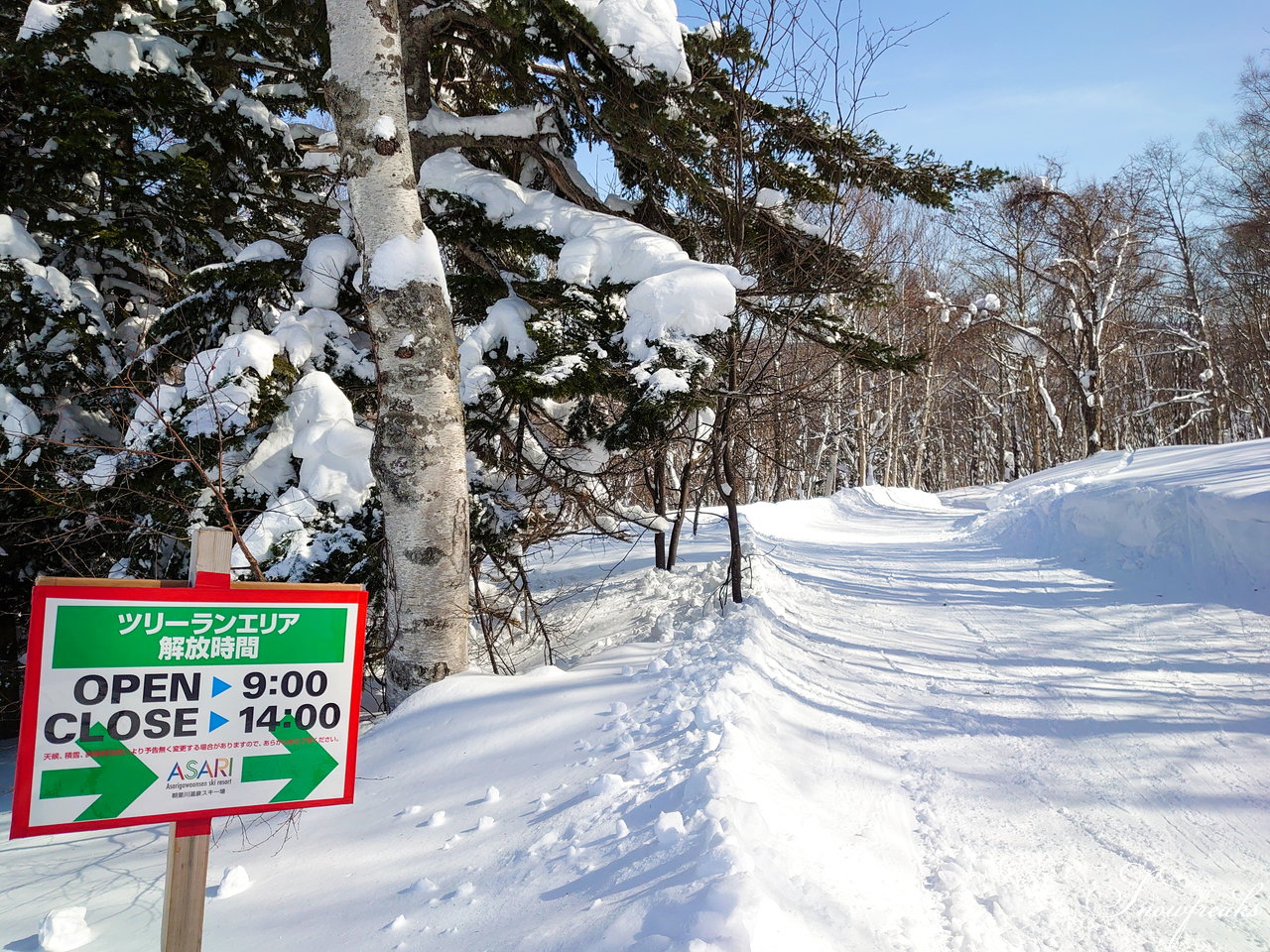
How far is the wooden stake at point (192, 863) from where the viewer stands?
5.63 feet

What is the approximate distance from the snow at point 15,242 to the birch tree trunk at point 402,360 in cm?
373

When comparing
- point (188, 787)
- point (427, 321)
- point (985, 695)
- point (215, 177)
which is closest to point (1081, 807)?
point (985, 695)

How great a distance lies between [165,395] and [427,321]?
1.84 m

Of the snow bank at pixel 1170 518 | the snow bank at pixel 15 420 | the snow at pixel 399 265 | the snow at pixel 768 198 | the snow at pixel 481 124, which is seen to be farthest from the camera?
the snow bank at pixel 1170 518

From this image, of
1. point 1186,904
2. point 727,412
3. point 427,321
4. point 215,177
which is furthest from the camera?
point 215,177

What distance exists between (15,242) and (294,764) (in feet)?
20.0

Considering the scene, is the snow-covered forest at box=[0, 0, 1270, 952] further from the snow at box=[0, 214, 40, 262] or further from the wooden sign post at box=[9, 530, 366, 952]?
the wooden sign post at box=[9, 530, 366, 952]

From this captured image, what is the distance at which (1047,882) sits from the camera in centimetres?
250

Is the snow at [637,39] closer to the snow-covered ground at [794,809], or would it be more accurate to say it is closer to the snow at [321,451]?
the snow at [321,451]

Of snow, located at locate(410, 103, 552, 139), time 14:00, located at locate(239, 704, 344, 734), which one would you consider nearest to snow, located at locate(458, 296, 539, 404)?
snow, located at locate(410, 103, 552, 139)

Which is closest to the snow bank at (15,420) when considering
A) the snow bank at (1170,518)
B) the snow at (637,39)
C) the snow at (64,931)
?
the snow at (64,931)

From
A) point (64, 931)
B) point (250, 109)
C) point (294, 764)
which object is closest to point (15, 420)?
point (250, 109)

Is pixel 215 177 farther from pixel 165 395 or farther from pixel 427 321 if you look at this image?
pixel 427 321

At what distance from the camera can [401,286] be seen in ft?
12.1
